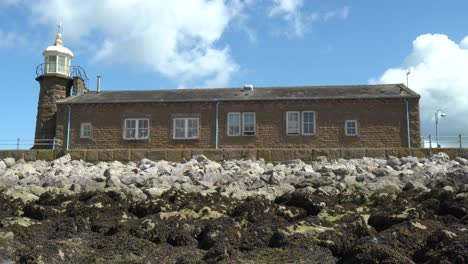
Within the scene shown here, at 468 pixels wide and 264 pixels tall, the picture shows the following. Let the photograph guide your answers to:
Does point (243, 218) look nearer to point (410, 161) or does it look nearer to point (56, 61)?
point (410, 161)

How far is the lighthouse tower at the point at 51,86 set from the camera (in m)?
25.4

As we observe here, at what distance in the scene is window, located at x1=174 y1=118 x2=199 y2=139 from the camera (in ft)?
73.4

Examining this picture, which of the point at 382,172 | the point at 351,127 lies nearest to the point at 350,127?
the point at 351,127

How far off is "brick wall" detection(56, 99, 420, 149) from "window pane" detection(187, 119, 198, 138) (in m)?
0.24

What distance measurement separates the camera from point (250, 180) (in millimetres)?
10375

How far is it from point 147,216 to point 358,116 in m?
15.5

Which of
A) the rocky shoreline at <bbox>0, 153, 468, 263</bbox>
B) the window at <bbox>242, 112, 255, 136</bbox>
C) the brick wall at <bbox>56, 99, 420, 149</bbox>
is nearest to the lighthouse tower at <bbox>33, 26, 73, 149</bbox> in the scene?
the brick wall at <bbox>56, 99, 420, 149</bbox>

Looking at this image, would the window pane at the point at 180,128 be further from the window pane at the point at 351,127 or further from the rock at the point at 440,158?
the rock at the point at 440,158

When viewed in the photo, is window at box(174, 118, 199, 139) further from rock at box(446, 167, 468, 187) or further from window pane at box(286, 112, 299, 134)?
rock at box(446, 167, 468, 187)

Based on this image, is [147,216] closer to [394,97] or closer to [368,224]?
[368,224]

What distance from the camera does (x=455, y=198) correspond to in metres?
7.55

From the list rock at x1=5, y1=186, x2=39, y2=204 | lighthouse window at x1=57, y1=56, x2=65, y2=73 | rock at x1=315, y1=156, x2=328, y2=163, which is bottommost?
rock at x1=5, y1=186, x2=39, y2=204

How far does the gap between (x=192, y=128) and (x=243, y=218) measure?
50.0 feet

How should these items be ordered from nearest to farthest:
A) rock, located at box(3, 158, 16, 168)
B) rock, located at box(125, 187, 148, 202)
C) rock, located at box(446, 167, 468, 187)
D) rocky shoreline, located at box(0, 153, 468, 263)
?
rocky shoreline, located at box(0, 153, 468, 263) < rock, located at box(125, 187, 148, 202) < rock, located at box(446, 167, 468, 187) < rock, located at box(3, 158, 16, 168)
